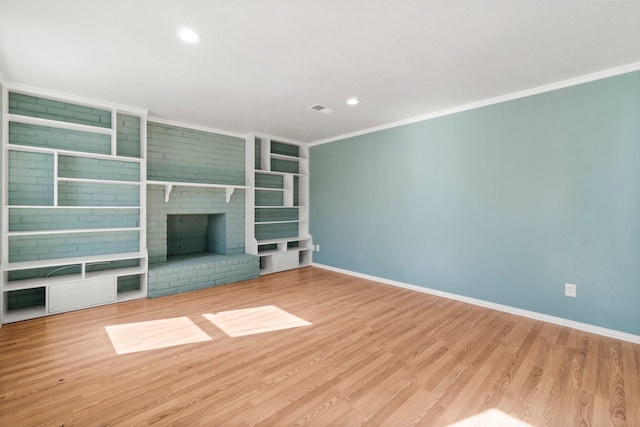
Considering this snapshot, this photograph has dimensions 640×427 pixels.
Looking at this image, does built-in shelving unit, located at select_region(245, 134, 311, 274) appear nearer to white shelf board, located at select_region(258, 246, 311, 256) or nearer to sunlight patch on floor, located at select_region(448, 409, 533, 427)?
white shelf board, located at select_region(258, 246, 311, 256)

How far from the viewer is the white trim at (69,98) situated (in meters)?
3.11

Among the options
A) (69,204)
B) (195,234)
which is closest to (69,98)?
(69,204)

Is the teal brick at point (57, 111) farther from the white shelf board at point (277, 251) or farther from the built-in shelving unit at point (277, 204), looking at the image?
the white shelf board at point (277, 251)

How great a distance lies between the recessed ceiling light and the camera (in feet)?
6.93

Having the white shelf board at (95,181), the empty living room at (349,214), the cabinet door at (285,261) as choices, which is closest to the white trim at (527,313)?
the empty living room at (349,214)

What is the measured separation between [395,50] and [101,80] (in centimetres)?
292

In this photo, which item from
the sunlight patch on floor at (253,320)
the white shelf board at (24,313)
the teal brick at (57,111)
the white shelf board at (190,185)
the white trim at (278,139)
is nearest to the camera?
the sunlight patch on floor at (253,320)

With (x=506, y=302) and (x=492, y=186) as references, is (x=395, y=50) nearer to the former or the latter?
(x=492, y=186)

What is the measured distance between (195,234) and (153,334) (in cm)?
267

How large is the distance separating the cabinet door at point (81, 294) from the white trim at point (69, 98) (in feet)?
6.95

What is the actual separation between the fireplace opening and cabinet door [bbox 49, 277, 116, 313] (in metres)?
1.35

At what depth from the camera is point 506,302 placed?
11.0 ft

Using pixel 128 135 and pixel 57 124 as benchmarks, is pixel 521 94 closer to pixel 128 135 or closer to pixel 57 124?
A: pixel 128 135

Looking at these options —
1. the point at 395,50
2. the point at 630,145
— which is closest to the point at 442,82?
the point at 395,50
